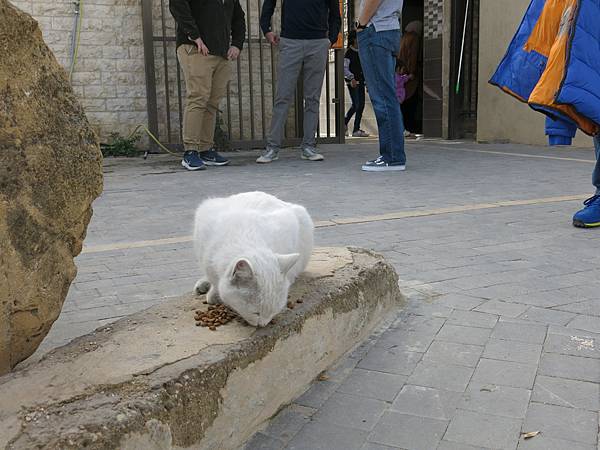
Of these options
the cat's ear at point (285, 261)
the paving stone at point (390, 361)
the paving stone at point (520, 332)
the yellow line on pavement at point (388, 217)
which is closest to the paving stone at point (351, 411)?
the paving stone at point (390, 361)

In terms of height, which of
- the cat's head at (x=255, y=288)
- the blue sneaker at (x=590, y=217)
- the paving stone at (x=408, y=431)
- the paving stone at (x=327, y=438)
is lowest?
the paving stone at (x=327, y=438)

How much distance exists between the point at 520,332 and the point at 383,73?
4506 millimetres

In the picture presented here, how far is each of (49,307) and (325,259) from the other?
4.34 feet

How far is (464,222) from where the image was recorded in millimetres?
4559

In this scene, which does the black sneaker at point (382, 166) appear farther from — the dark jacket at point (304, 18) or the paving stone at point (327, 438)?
the paving stone at point (327, 438)

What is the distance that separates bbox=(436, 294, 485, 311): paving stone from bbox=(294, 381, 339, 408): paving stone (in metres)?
0.89

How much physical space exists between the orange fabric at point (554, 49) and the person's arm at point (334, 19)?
155 inches

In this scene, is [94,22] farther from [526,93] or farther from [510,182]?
[526,93]

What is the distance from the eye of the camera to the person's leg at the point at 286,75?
7.68 meters

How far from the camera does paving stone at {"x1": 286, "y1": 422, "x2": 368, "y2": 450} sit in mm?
1909

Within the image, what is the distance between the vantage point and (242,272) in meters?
2.00

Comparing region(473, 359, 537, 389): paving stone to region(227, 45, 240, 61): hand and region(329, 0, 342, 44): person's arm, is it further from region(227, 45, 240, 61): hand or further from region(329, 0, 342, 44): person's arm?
region(329, 0, 342, 44): person's arm

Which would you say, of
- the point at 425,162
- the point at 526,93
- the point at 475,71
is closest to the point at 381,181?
the point at 425,162

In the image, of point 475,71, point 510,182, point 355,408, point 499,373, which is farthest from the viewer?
point 475,71
